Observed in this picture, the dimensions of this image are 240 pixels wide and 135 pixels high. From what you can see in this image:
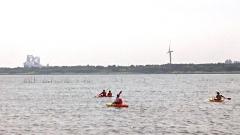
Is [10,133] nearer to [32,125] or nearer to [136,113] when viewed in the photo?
[32,125]

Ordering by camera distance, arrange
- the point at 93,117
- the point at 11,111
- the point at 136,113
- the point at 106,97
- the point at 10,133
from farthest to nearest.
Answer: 1. the point at 106,97
2. the point at 11,111
3. the point at 136,113
4. the point at 93,117
5. the point at 10,133

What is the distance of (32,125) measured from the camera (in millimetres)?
53188

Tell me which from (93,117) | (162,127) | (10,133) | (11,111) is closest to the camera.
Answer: (10,133)

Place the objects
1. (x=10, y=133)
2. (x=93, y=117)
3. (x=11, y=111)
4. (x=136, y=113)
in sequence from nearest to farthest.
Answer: (x=10, y=133)
(x=93, y=117)
(x=136, y=113)
(x=11, y=111)

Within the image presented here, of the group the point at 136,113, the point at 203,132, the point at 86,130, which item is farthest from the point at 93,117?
the point at 203,132

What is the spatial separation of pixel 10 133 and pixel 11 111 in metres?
23.0

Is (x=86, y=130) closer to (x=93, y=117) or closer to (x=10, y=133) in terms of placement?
(x=10, y=133)

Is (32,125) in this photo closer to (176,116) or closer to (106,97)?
(176,116)

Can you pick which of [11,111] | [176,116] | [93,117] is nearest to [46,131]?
[93,117]

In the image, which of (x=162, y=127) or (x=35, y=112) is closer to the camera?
(x=162, y=127)

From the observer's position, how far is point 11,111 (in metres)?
70.5

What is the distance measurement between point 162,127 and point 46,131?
1002 centimetres

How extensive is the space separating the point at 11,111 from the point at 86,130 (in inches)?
912

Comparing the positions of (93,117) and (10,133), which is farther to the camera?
(93,117)
